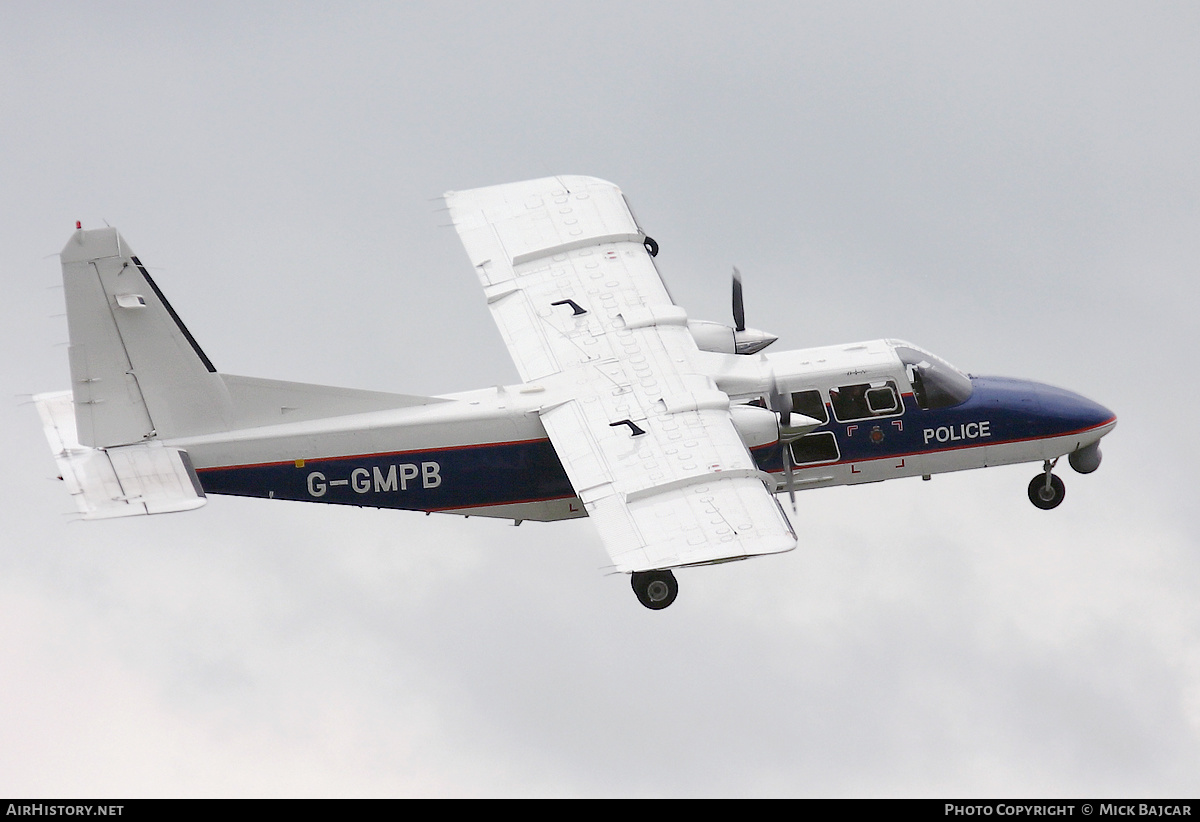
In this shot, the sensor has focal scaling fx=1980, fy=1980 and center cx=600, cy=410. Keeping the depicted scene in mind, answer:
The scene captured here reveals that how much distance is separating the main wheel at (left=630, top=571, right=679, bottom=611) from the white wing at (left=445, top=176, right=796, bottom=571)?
9.98 ft

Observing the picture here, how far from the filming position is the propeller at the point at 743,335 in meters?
50.2

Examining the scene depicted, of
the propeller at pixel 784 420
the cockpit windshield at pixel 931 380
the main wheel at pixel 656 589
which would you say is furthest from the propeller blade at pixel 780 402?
the main wheel at pixel 656 589

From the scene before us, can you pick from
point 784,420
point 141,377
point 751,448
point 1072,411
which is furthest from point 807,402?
point 141,377

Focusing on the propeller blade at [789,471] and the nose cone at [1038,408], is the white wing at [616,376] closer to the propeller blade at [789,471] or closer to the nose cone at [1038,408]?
the propeller blade at [789,471]

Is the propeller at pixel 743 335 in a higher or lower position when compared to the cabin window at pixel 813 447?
higher

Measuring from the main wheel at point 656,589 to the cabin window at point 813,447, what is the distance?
4703mm

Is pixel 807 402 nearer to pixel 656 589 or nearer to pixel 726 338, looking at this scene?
pixel 726 338

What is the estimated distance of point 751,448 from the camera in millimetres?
47312

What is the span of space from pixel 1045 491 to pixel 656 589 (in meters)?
11.5

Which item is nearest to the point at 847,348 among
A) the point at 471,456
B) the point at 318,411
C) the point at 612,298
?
the point at 612,298

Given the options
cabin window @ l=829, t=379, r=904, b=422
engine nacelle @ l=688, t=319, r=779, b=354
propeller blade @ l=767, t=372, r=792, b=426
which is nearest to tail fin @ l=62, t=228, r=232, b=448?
engine nacelle @ l=688, t=319, r=779, b=354

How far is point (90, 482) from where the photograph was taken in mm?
44906

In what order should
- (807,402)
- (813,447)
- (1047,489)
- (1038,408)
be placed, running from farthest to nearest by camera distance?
(1047,489) < (1038,408) < (813,447) < (807,402)

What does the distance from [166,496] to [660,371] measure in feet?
39.6
